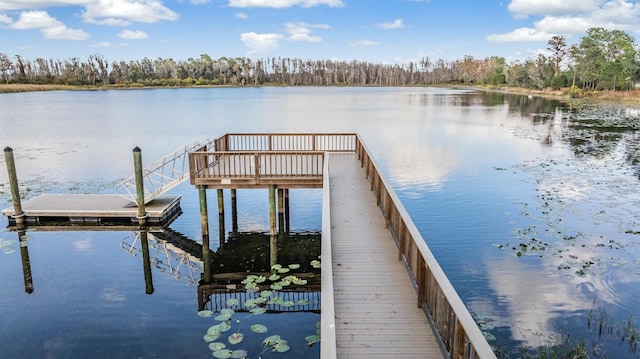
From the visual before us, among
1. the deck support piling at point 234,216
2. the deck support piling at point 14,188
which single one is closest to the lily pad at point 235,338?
the deck support piling at point 234,216

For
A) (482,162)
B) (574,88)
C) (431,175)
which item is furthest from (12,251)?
(574,88)

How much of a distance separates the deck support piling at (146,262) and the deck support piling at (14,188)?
15.2 ft

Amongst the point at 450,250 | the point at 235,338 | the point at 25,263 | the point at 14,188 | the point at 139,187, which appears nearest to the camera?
the point at 235,338

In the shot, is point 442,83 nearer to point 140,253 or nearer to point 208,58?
point 208,58

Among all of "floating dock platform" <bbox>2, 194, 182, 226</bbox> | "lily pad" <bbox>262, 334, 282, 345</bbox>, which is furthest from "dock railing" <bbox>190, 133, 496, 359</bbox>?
"floating dock platform" <bbox>2, 194, 182, 226</bbox>

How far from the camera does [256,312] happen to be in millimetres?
10906

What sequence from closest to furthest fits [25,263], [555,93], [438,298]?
[438,298], [25,263], [555,93]

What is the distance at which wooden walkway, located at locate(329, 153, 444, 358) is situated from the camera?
6.11 metres

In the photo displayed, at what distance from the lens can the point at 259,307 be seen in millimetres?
11180

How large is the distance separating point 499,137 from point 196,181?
29154 mm

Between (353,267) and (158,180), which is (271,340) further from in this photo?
(158,180)

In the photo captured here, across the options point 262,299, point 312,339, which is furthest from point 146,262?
point 312,339

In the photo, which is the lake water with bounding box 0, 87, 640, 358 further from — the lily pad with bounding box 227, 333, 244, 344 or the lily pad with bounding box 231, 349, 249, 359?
the lily pad with bounding box 231, 349, 249, 359

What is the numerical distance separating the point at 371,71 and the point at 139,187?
612 feet
